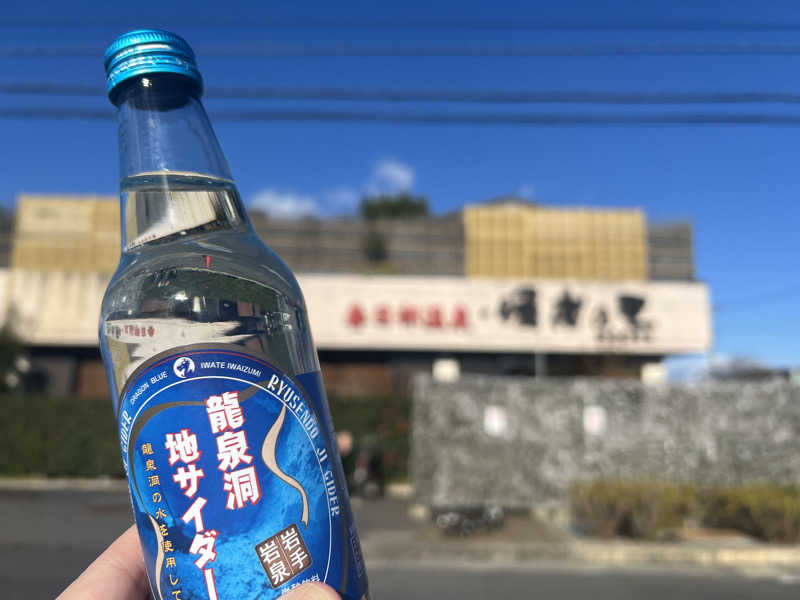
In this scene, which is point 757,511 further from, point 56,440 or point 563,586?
point 56,440

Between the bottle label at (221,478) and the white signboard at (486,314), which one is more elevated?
the white signboard at (486,314)

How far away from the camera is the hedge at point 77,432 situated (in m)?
15.5

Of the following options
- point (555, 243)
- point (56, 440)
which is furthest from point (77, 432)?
point (555, 243)

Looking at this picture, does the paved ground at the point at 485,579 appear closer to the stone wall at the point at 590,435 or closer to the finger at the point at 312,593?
the stone wall at the point at 590,435

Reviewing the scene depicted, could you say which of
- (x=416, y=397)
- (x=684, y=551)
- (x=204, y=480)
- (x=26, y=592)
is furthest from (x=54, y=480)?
(x=204, y=480)

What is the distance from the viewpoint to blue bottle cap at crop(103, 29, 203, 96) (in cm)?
132

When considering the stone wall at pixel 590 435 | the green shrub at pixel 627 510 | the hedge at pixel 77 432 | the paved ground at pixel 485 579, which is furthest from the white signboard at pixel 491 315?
the paved ground at pixel 485 579

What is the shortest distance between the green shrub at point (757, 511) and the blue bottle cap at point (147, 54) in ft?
33.0

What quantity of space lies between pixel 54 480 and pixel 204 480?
16.8 metres

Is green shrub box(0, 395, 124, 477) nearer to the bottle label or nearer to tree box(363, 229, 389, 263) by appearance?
tree box(363, 229, 389, 263)

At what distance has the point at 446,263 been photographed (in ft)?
77.5

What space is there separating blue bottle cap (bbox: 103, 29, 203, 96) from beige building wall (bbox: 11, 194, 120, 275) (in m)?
22.3

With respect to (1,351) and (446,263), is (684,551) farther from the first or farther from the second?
(1,351)

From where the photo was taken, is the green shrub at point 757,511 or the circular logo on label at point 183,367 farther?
the green shrub at point 757,511
